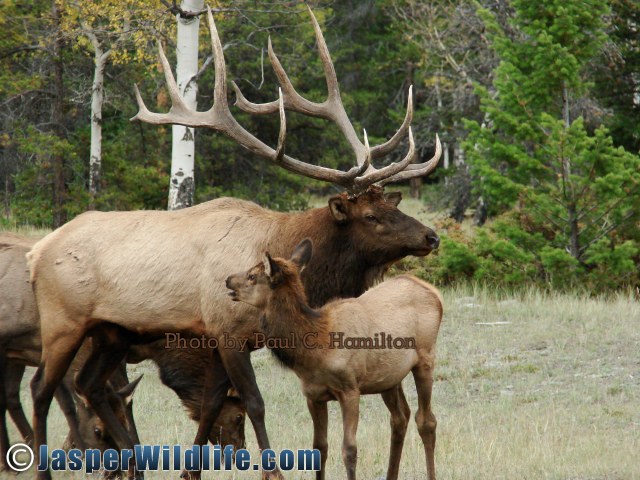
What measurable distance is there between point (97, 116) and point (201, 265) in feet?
39.1

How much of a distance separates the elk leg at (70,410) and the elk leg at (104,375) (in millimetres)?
173

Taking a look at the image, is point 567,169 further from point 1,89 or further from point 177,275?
point 1,89

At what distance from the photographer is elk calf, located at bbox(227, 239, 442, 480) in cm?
611

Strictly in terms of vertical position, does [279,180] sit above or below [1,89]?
below

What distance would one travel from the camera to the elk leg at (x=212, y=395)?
6965 mm

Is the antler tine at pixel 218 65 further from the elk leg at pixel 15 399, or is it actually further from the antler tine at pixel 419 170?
the elk leg at pixel 15 399

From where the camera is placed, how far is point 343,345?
620 cm

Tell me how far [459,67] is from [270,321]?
17495mm

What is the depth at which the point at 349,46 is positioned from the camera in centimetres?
3278

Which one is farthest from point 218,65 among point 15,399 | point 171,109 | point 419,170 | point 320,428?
point 15,399

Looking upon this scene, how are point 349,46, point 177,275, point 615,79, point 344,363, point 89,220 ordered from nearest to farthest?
point 344,363
point 177,275
point 89,220
point 615,79
point 349,46

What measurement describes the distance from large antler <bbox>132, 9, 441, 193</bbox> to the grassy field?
1486mm

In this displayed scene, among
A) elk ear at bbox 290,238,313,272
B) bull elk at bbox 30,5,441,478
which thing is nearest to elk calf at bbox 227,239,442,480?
elk ear at bbox 290,238,313,272

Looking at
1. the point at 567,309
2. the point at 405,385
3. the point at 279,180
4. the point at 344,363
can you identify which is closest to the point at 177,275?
the point at 344,363
